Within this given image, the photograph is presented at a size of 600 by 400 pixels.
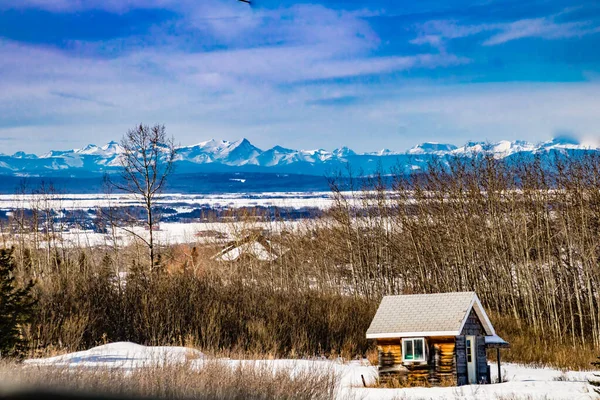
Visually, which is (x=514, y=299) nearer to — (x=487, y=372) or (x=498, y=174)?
(x=498, y=174)

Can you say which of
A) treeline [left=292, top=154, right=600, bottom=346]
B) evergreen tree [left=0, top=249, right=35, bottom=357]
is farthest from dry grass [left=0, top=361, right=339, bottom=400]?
treeline [left=292, top=154, right=600, bottom=346]

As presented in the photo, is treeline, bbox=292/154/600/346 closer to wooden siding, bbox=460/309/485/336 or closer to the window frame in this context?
wooden siding, bbox=460/309/485/336

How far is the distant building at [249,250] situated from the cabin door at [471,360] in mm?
30297

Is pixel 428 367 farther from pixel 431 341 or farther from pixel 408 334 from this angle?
pixel 408 334

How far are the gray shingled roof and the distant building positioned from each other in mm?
29594

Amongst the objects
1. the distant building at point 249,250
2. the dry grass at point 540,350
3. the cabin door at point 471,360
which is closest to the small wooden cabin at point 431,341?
the cabin door at point 471,360

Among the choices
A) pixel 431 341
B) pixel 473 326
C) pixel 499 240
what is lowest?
pixel 431 341

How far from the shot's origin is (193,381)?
10500mm

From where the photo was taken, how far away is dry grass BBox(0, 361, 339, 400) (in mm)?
9094

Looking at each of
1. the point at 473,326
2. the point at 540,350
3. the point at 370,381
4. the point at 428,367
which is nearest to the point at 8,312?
the point at 370,381

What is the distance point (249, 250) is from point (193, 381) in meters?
48.0

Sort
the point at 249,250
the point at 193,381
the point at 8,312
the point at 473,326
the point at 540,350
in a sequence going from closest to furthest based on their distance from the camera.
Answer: the point at 193,381 < the point at 8,312 < the point at 473,326 < the point at 540,350 < the point at 249,250

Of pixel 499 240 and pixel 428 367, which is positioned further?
pixel 499 240

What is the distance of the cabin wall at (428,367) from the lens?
2203cm
